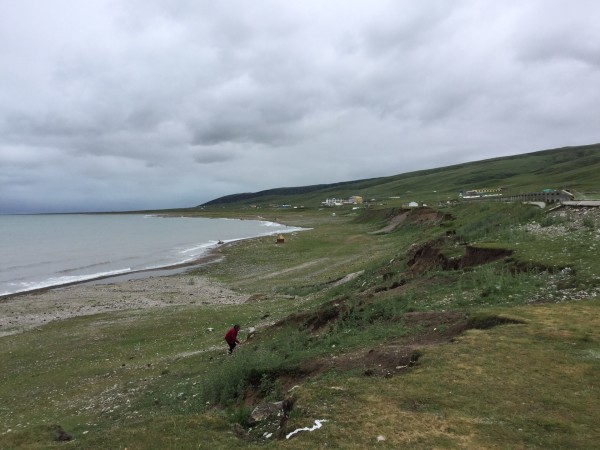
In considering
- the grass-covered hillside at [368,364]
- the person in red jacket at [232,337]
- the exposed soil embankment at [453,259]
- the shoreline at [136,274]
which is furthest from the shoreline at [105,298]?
the person in red jacket at [232,337]

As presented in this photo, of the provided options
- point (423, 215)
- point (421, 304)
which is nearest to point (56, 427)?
point (421, 304)

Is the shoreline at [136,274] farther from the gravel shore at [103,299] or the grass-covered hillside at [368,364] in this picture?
the grass-covered hillside at [368,364]

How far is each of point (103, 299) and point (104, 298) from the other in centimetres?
52

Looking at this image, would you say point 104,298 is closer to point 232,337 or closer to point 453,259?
point 232,337

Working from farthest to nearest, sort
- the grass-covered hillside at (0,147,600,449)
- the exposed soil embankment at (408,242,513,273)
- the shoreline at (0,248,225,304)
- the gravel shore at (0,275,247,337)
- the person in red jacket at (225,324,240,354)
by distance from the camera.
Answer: the shoreline at (0,248,225,304), the gravel shore at (0,275,247,337), the exposed soil embankment at (408,242,513,273), the person in red jacket at (225,324,240,354), the grass-covered hillside at (0,147,600,449)

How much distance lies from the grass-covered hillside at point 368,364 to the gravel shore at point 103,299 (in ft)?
14.0

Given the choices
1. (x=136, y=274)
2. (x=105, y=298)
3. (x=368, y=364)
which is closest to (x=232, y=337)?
(x=368, y=364)

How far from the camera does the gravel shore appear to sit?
127ft

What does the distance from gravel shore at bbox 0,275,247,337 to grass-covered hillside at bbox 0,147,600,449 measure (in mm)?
4278

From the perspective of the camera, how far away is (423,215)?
283ft

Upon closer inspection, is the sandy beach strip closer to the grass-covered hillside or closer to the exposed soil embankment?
the grass-covered hillside

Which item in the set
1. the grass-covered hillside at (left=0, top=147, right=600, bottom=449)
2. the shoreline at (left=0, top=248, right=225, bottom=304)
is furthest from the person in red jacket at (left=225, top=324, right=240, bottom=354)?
the shoreline at (left=0, top=248, right=225, bottom=304)

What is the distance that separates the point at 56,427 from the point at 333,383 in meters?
7.77

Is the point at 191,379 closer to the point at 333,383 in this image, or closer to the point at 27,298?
the point at 333,383
